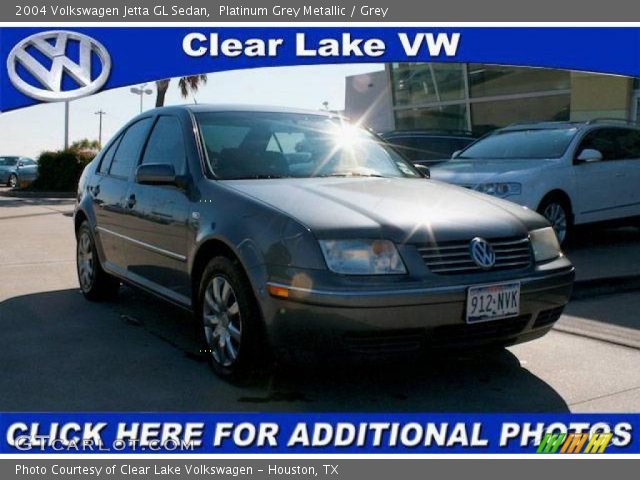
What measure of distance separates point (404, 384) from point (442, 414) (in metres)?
0.47

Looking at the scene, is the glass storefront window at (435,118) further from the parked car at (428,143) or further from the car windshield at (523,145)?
the car windshield at (523,145)

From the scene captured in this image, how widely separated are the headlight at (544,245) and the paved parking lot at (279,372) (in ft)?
2.17

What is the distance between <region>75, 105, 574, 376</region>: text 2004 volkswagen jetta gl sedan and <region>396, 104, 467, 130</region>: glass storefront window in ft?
49.0

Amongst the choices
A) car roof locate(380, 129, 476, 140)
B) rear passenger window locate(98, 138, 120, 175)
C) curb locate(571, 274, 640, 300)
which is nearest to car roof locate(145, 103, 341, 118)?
rear passenger window locate(98, 138, 120, 175)

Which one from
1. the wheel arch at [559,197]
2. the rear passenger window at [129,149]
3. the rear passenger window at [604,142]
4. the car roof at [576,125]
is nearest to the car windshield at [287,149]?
the rear passenger window at [129,149]

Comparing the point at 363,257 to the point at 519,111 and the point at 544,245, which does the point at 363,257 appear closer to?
the point at 544,245

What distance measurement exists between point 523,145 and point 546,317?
5.59 metres

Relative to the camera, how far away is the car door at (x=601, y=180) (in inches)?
357

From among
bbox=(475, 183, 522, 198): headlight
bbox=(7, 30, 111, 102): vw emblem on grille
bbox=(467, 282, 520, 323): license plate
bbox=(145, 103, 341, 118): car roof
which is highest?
bbox=(7, 30, 111, 102): vw emblem on grille

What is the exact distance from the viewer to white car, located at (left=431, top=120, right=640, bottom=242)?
8562 mm

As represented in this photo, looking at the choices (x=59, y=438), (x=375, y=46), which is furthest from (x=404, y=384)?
(x=375, y=46)

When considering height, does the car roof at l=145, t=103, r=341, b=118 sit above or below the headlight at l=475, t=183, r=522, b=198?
above

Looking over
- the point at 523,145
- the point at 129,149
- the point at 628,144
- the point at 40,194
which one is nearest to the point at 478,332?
the point at 129,149

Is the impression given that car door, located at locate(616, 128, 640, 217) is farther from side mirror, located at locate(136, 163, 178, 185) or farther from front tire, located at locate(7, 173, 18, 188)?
front tire, located at locate(7, 173, 18, 188)
